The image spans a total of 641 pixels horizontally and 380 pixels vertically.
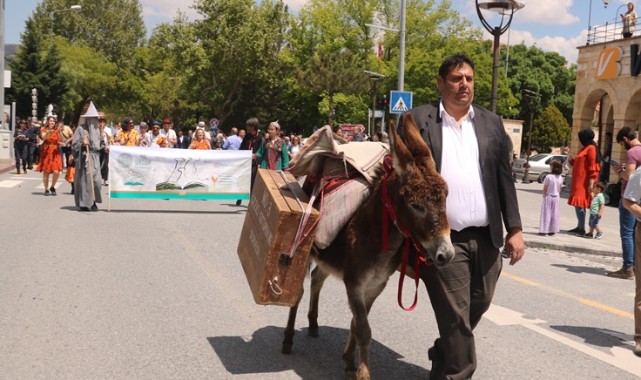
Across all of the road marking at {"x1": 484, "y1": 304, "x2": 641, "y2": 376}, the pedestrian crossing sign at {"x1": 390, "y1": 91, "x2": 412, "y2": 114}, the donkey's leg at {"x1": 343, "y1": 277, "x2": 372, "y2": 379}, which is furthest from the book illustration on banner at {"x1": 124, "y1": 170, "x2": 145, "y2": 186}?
the donkey's leg at {"x1": 343, "y1": 277, "x2": 372, "y2": 379}

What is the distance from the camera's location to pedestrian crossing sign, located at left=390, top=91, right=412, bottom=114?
75.1 feet

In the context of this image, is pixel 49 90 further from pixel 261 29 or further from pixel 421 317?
pixel 421 317

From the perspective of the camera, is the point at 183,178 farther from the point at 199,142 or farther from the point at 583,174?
the point at 583,174

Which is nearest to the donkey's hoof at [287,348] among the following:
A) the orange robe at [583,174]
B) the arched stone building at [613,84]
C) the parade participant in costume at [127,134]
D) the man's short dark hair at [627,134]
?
the man's short dark hair at [627,134]

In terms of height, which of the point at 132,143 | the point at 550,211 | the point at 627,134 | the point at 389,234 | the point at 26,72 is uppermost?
the point at 26,72

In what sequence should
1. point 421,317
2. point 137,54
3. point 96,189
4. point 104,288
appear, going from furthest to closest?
point 137,54 < point 96,189 < point 104,288 < point 421,317

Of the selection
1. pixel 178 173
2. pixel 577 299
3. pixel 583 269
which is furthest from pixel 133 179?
pixel 577 299

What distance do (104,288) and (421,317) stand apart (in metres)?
3.22

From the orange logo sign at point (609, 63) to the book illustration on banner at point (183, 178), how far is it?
64.3 ft

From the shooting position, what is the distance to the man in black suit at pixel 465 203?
4.09m

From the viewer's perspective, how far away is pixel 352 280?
4.36 m

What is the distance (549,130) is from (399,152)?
6698 cm

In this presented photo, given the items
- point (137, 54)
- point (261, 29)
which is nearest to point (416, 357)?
point (261, 29)

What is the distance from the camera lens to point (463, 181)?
13.5ft
